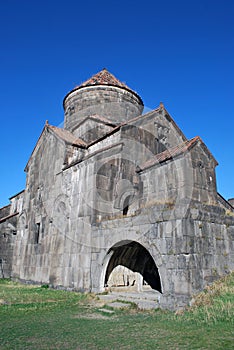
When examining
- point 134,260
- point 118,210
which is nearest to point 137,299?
point 134,260

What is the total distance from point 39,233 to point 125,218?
21.4 ft

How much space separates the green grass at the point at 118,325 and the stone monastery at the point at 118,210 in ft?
2.48

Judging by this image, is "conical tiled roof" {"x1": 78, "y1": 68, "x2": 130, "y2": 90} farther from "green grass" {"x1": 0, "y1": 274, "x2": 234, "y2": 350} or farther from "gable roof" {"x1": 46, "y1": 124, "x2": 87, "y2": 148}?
"green grass" {"x1": 0, "y1": 274, "x2": 234, "y2": 350}

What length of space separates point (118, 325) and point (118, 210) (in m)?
5.92

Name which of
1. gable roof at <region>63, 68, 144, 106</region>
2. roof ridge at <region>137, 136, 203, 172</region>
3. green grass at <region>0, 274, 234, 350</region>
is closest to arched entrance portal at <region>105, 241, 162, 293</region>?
green grass at <region>0, 274, 234, 350</region>

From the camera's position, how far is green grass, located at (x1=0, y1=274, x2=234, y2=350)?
14.1 ft

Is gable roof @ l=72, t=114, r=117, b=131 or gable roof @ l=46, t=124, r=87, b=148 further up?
gable roof @ l=72, t=114, r=117, b=131

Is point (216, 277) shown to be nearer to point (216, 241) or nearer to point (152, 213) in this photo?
point (216, 241)

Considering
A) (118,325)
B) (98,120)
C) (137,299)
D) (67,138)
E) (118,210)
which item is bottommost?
(118,325)

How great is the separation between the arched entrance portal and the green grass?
1.95 meters

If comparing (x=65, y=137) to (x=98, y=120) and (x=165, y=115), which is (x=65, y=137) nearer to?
(x=98, y=120)

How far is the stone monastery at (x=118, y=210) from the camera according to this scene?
7.60 m

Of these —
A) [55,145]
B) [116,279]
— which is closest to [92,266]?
[116,279]

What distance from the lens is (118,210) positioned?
11.3 meters
